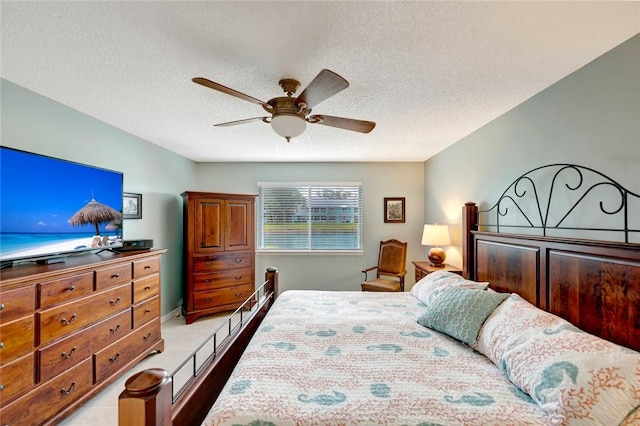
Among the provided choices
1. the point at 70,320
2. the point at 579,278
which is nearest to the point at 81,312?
the point at 70,320

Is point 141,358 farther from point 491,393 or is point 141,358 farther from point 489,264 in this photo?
point 489,264

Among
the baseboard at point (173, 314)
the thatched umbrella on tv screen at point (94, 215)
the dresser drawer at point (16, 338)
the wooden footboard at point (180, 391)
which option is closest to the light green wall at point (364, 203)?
the baseboard at point (173, 314)

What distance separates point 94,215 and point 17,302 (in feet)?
3.12

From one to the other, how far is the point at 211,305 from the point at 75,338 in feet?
6.27

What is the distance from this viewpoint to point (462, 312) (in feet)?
5.87

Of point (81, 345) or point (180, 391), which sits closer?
point (180, 391)

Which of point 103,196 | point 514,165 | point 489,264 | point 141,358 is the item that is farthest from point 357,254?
point 103,196

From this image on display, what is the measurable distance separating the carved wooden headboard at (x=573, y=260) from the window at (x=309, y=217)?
2.34 m

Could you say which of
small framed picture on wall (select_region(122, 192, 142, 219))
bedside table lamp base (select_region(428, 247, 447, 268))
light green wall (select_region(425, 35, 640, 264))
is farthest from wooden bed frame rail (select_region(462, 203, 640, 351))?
small framed picture on wall (select_region(122, 192, 142, 219))

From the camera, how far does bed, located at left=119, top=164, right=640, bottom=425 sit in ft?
3.42

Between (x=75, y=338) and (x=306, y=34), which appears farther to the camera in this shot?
(x=75, y=338)

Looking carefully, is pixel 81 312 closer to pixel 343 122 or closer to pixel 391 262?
pixel 343 122

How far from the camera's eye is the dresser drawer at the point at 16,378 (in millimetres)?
1533

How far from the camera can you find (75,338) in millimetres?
1977
